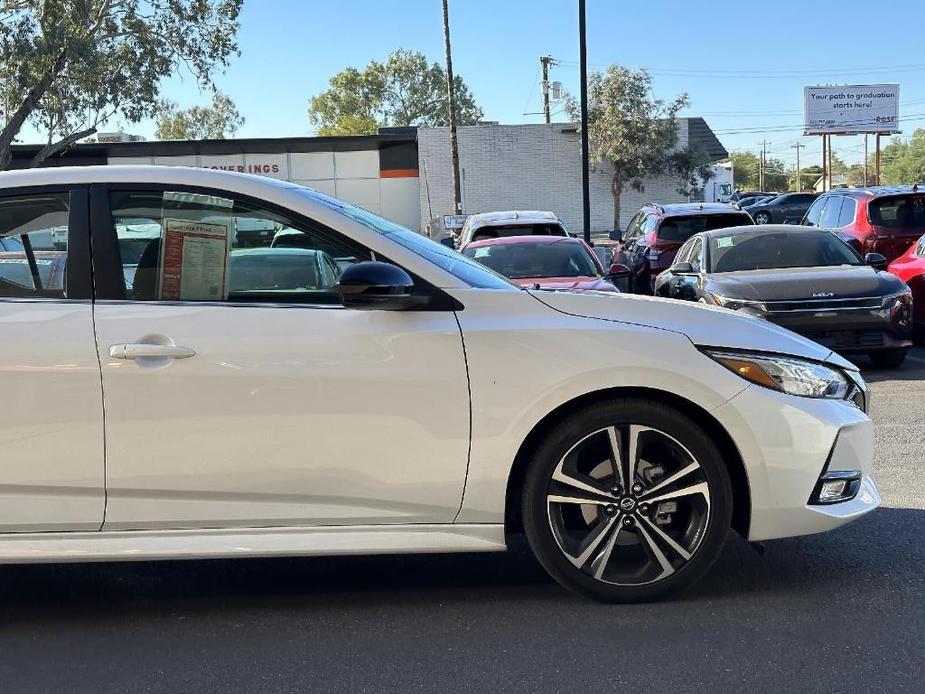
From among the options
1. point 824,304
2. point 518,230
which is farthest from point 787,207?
point 824,304

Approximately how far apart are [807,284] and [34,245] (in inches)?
279

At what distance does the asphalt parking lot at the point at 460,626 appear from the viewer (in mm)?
3225

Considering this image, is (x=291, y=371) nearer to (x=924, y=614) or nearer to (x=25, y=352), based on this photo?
(x=25, y=352)

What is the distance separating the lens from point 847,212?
12.9 m

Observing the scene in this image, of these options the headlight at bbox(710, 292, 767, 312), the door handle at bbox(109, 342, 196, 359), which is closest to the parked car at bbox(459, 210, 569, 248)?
the headlight at bbox(710, 292, 767, 312)

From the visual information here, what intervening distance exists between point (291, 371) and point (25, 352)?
95 centimetres

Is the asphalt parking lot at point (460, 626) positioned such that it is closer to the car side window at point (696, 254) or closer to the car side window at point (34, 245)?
the car side window at point (34, 245)

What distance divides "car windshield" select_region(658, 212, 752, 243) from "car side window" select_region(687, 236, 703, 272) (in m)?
3.28

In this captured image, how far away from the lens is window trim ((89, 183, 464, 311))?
3627 millimetres

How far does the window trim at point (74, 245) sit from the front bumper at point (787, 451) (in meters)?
2.40

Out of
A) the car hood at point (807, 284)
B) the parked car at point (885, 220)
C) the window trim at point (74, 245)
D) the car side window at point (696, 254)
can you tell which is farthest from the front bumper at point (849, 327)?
the window trim at point (74, 245)

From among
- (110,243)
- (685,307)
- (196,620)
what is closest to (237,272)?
(110,243)

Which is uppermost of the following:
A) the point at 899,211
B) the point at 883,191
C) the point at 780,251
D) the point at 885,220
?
the point at 883,191

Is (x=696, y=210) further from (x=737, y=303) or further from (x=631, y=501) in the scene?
(x=631, y=501)
